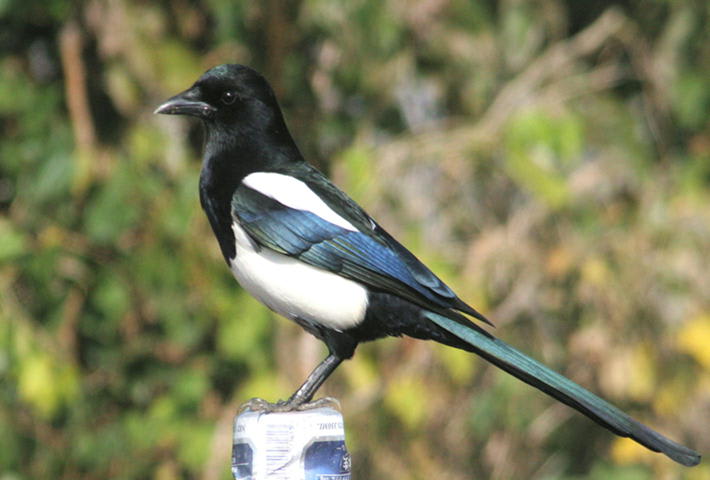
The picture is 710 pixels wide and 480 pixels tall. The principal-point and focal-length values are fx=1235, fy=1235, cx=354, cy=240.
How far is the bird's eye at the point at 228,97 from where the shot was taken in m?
2.47

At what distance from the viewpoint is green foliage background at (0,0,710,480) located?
162 inches

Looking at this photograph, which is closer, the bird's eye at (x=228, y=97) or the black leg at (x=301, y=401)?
the black leg at (x=301, y=401)

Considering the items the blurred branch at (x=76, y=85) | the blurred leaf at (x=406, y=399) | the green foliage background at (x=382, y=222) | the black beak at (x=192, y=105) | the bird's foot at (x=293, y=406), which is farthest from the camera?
the blurred branch at (x=76, y=85)

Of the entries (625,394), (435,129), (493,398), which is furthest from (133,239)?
(625,394)

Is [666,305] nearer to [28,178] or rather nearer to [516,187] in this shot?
[516,187]

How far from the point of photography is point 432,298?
7.39 feet

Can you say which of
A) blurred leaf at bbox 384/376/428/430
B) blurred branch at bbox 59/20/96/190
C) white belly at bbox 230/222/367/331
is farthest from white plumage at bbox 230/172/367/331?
blurred branch at bbox 59/20/96/190

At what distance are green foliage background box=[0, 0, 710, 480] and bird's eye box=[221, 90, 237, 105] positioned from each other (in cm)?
147

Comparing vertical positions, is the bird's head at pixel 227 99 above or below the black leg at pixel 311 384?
above

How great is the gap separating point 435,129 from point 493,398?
44.8 inches

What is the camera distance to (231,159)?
7.97 ft

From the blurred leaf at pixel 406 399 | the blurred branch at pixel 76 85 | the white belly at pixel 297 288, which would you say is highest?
the blurred branch at pixel 76 85

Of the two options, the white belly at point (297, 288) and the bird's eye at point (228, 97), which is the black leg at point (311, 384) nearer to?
the white belly at point (297, 288)

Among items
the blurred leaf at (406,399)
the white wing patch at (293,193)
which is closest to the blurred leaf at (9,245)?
the blurred leaf at (406,399)
